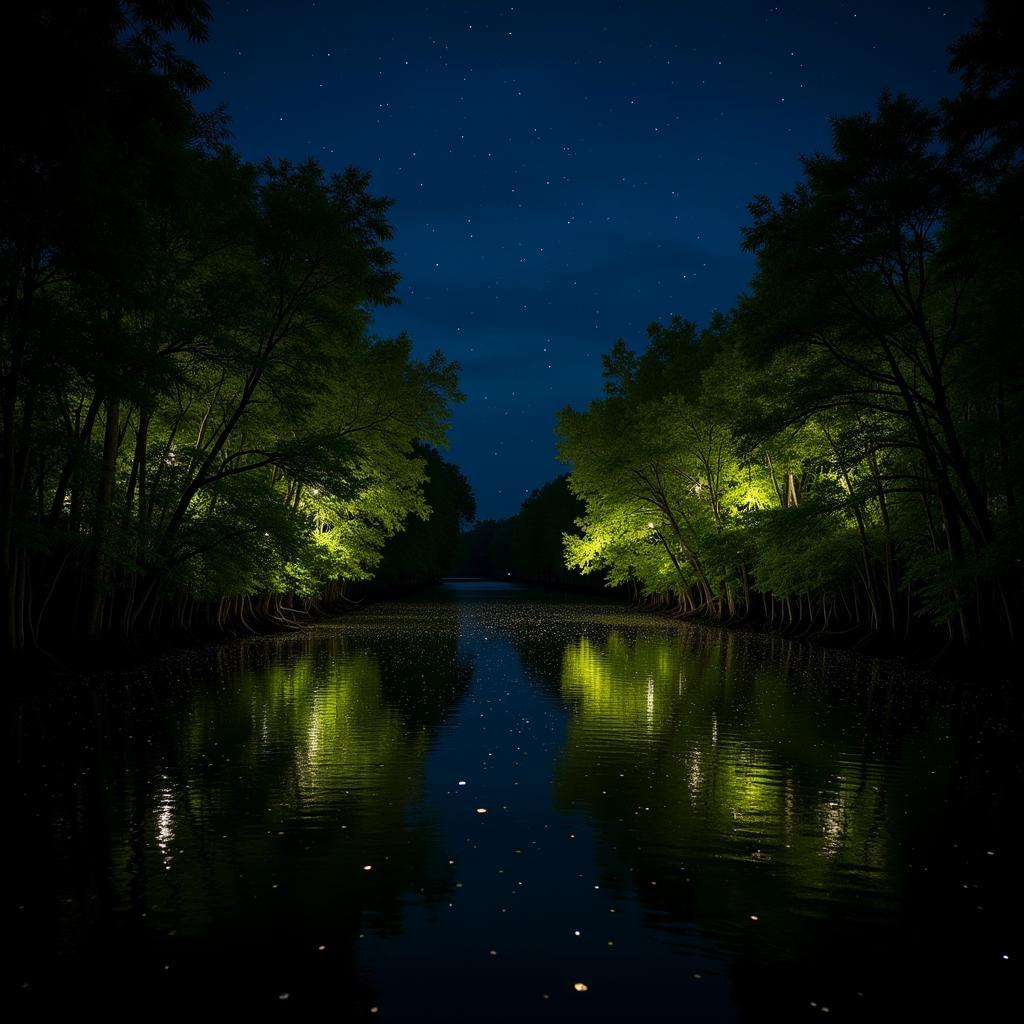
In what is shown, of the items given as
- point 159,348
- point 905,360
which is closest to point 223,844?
point 159,348

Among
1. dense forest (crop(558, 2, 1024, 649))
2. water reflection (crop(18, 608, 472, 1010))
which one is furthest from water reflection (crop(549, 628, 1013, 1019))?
dense forest (crop(558, 2, 1024, 649))

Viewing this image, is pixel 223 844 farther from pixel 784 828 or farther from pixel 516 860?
pixel 784 828

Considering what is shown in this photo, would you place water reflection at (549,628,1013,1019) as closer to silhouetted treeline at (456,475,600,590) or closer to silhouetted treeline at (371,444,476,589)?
silhouetted treeline at (371,444,476,589)

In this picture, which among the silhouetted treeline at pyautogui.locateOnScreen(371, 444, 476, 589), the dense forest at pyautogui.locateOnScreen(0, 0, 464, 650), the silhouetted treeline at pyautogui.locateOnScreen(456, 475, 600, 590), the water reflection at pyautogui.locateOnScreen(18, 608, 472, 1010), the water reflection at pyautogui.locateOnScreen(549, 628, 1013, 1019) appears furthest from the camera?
the silhouetted treeline at pyautogui.locateOnScreen(456, 475, 600, 590)

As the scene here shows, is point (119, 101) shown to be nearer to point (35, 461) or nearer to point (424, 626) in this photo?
point (35, 461)

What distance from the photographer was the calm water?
460cm

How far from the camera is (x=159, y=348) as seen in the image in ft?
61.7

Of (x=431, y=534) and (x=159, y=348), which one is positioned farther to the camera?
(x=431, y=534)

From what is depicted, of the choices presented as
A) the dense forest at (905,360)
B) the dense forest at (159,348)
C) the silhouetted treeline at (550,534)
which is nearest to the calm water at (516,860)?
the dense forest at (159,348)

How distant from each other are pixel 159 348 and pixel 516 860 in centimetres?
1628

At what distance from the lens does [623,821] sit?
7602 mm

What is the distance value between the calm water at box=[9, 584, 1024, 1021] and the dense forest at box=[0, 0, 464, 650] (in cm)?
573

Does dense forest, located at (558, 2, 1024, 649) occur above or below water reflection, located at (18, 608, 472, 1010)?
above

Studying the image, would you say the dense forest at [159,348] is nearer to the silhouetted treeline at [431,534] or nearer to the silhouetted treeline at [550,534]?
the silhouetted treeline at [431,534]
